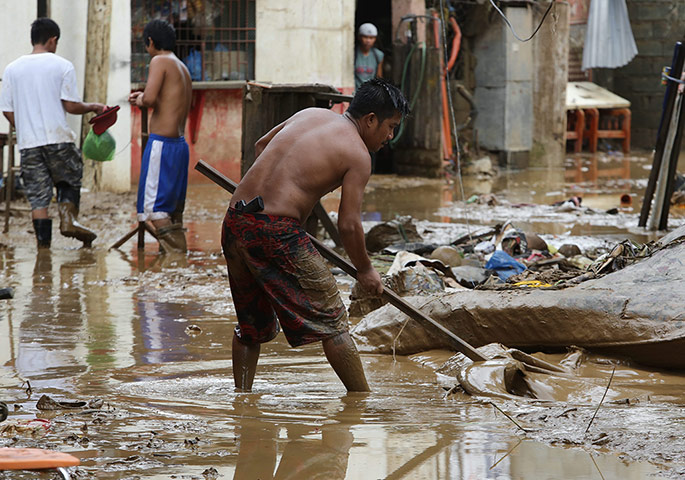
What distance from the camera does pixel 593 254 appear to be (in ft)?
24.8

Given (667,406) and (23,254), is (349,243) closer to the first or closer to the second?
(667,406)

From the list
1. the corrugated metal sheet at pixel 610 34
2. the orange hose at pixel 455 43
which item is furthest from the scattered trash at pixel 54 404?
the corrugated metal sheet at pixel 610 34

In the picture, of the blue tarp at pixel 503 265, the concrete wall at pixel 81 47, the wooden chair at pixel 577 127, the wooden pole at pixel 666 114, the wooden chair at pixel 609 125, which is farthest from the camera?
the wooden chair at pixel 609 125

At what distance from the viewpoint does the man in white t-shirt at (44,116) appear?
845cm

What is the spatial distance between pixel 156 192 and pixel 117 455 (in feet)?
16.8

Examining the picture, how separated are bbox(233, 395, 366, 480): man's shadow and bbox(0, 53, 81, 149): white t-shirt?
516cm

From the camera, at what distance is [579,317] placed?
4.90m

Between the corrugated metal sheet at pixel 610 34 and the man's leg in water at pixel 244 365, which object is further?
A: the corrugated metal sheet at pixel 610 34

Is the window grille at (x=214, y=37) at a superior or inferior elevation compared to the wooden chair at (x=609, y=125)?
superior

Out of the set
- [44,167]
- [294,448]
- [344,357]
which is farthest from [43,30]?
[294,448]

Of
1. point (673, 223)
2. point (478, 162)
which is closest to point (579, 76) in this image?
point (478, 162)

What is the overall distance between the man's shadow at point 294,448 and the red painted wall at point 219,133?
1034 centimetres

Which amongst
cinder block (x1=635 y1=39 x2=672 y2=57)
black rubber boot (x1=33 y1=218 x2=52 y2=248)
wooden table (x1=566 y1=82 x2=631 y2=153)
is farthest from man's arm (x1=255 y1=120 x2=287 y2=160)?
cinder block (x1=635 y1=39 x2=672 y2=57)

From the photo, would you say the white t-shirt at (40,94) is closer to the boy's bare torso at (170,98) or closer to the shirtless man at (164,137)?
the shirtless man at (164,137)
